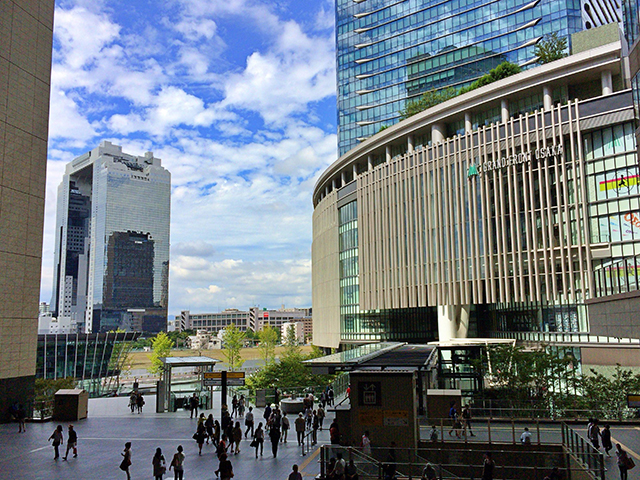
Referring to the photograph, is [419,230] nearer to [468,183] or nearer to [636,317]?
[468,183]

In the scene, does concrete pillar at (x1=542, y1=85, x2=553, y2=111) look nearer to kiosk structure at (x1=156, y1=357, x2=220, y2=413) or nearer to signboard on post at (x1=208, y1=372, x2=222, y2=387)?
kiosk structure at (x1=156, y1=357, x2=220, y2=413)

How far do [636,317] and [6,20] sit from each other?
35.6 metres

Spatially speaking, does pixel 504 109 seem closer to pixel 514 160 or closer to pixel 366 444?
pixel 514 160

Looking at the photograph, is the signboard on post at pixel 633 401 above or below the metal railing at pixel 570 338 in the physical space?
below

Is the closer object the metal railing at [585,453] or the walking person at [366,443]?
the metal railing at [585,453]

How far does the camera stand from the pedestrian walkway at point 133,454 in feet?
56.4

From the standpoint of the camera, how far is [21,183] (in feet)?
103

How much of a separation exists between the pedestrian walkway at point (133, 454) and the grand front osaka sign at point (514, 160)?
26816mm

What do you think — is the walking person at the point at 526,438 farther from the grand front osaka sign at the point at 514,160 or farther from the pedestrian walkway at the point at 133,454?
the grand front osaka sign at the point at 514,160

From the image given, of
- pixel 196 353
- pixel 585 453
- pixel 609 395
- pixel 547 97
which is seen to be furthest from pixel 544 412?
pixel 196 353

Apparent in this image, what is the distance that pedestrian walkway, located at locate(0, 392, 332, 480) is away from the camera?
17203 millimetres

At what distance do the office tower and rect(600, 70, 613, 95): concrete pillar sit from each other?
131ft

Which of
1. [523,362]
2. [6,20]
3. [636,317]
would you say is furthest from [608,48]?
[6,20]

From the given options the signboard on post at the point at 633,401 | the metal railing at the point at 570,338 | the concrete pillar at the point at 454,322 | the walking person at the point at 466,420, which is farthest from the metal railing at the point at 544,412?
the concrete pillar at the point at 454,322
